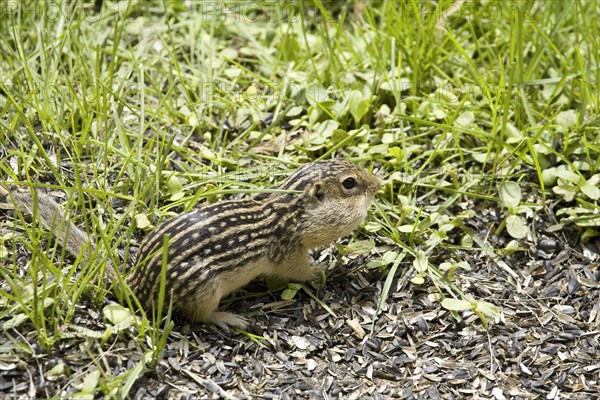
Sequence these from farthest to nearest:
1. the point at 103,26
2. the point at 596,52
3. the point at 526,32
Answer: the point at 103,26 < the point at 526,32 < the point at 596,52

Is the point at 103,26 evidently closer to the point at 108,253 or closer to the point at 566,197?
the point at 108,253

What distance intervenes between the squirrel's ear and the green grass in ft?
0.98

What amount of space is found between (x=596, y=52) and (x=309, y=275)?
250 centimetres

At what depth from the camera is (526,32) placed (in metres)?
5.90

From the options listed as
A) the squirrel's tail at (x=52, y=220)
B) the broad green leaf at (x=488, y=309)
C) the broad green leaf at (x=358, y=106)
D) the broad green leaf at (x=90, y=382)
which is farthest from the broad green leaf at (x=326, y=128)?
the broad green leaf at (x=90, y=382)

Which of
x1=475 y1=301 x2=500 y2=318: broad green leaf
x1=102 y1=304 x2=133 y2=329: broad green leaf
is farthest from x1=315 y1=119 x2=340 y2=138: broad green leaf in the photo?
x1=102 y1=304 x2=133 y2=329: broad green leaf

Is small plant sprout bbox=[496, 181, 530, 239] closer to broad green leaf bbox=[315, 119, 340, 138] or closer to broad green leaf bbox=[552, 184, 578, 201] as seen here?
broad green leaf bbox=[552, 184, 578, 201]

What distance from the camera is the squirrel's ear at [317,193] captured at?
14.6 feet

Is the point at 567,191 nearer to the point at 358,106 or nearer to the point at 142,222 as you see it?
the point at 358,106

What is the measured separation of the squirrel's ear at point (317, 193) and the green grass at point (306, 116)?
0.30 metres

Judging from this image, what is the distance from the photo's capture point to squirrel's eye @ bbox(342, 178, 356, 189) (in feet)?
15.0

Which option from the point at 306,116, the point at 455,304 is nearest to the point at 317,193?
the point at 455,304

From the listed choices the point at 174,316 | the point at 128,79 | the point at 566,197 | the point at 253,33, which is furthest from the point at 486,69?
the point at 174,316

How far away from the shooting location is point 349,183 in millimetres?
4582
